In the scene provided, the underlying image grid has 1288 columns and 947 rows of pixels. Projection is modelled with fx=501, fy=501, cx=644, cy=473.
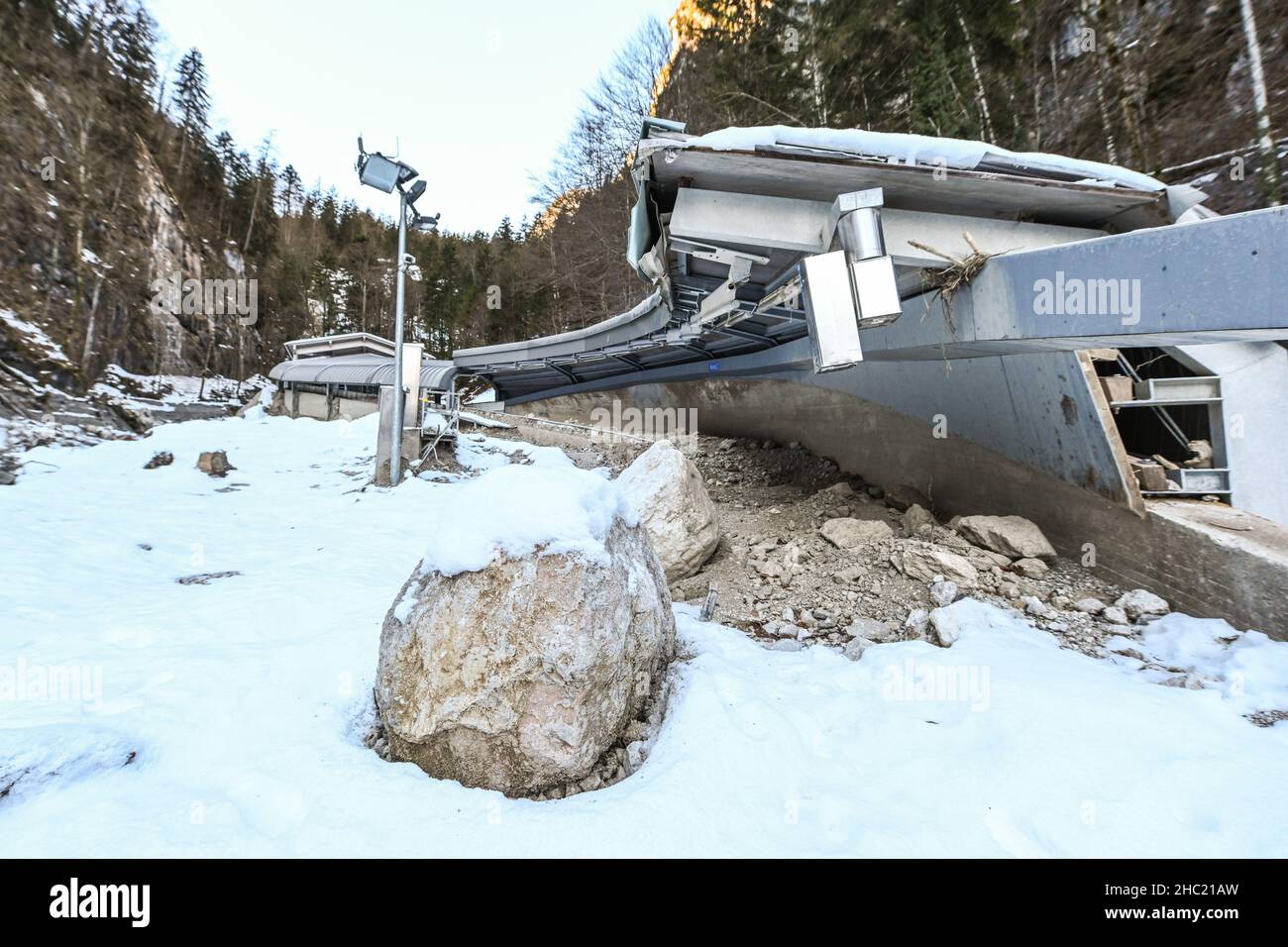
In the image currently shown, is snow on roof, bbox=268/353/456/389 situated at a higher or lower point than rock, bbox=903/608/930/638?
higher

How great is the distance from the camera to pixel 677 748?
2.40 m

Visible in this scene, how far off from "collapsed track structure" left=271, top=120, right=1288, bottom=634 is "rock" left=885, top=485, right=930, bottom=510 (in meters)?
0.12

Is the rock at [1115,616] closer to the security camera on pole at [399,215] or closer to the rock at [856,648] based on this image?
Result: the rock at [856,648]

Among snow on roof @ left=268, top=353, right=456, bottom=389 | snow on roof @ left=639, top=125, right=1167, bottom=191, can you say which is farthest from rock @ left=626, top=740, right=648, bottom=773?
snow on roof @ left=268, top=353, right=456, bottom=389

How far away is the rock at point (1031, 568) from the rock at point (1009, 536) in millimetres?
95

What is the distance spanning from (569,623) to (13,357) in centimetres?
2150

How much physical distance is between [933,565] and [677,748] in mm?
3101

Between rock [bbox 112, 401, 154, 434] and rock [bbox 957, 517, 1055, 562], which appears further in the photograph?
rock [bbox 112, 401, 154, 434]

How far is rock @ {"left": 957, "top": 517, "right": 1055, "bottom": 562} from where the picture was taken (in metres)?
4.59

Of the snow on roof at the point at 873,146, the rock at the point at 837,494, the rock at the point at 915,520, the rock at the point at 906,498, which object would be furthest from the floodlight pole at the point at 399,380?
the rock at the point at 915,520

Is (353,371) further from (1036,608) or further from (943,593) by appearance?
(1036,608)

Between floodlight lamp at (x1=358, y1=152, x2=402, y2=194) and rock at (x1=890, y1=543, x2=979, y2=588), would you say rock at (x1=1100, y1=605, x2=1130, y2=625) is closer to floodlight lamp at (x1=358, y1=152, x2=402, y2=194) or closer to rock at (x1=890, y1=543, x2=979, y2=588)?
rock at (x1=890, y1=543, x2=979, y2=588)

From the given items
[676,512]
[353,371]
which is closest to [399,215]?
[676,512]
